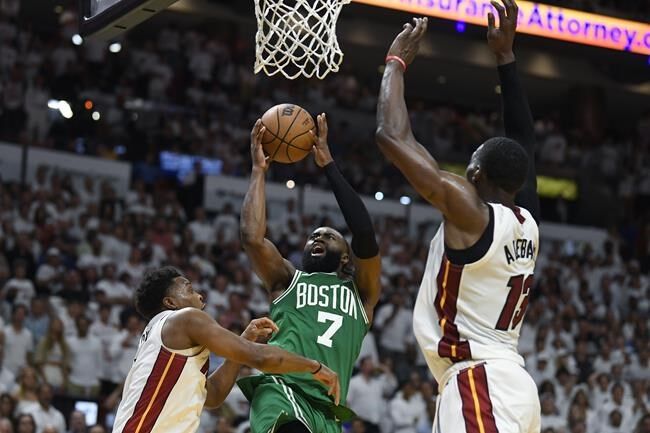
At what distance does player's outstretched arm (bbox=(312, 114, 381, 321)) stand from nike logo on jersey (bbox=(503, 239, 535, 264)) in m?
1.31

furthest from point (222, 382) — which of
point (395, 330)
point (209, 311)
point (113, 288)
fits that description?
point (395, 330)

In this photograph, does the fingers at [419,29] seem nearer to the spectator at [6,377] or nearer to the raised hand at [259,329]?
the raised hand at [259,329]

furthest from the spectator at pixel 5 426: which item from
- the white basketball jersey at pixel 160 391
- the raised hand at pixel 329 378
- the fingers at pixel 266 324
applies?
the raised hand at pixel 329 378

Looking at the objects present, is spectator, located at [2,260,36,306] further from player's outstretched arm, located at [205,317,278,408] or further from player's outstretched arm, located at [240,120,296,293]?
player's outstretched arm, located at [205,317,278,408]

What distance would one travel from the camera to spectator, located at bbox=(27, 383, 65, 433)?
34.3ft

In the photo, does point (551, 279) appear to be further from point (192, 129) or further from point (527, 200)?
point (527, 200)

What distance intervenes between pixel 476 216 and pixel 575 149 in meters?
19.1

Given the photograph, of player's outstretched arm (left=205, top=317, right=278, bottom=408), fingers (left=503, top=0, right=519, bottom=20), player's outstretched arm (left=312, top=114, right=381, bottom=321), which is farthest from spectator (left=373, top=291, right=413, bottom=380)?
fingers (left=503, top=0, right=519, bottom=20)

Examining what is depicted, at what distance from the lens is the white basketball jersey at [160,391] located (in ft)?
16.0

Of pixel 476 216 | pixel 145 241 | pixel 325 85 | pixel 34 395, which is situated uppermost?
pixel 325 85

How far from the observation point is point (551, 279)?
16906 millimetres

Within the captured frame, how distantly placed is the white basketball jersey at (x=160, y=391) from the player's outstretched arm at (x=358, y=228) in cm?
110

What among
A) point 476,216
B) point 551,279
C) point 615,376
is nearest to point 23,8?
point 551,279

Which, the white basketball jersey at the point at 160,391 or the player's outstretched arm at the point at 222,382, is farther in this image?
the player's outstretched arm at the point at 222,382
